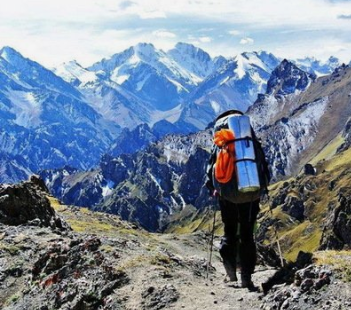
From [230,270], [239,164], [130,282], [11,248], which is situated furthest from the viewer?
[11,248]

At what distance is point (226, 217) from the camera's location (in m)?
17.3

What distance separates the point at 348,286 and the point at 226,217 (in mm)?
5047

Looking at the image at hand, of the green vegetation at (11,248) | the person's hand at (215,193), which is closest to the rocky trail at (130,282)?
the green vegetation at (11,248)

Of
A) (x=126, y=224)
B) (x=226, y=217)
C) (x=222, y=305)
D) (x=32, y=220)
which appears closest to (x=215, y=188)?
(x=226, y=217)

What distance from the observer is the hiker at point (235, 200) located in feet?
53.3

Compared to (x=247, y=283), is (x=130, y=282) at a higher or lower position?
lower

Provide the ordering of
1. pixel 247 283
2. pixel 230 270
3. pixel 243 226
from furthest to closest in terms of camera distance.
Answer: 1. pixel 230 270
2. pixel 243 226
3. pixel 247 283

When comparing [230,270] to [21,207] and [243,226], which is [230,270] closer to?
[243,226]

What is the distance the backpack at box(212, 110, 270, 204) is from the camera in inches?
631

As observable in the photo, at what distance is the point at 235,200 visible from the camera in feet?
53.6

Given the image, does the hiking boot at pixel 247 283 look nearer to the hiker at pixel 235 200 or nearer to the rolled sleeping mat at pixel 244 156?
the hiker at pixel 235 200

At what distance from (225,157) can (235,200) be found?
1360 millimetres

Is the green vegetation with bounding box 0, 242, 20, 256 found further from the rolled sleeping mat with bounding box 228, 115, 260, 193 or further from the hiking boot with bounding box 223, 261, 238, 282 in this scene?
the rolled sleeping mat with bounding box 228, 115, 260, 193

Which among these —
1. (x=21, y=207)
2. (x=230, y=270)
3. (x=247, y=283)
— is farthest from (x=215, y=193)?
(x=21, y=207)
